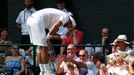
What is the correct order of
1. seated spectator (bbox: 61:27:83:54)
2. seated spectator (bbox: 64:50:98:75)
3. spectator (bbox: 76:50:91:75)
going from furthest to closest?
seated spectator (bbox: 61:27:83:54) < spectator (bbox: 76:50:91:75) < seated spectator (bbox: 64:50:98:75)

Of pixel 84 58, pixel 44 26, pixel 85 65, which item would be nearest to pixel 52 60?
pixel 84 58

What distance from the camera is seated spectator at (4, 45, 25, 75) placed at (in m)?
14.2

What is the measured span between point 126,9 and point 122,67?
18.2 ft

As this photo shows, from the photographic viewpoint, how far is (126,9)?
1717 cm

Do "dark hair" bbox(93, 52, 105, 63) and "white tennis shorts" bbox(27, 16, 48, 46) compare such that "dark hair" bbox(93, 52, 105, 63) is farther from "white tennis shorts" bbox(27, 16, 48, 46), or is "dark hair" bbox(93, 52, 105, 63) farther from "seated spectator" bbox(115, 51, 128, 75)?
"white tennis shorts" bbox(27, 16, 48, 46)

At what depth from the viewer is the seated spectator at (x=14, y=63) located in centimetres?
1417

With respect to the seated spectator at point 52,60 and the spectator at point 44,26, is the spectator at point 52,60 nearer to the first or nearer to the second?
the seated spectator at point 52,60

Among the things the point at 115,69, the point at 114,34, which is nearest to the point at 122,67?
the point at 115,69

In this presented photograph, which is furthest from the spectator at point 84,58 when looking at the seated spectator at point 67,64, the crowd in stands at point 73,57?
the seated spectator at point 67,64

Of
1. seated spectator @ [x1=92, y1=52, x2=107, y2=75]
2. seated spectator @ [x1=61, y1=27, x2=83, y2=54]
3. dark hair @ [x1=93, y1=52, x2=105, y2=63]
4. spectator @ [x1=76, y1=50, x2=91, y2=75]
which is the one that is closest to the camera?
seated spectator @ [x1=92, y1=52, x2=107, y2=75]

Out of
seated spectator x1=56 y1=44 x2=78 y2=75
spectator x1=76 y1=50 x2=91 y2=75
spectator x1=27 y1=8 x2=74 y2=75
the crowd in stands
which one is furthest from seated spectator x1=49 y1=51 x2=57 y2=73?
spectator x1=27 y1=8 x2=74 y2=75

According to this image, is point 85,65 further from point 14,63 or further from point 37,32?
point 14,63

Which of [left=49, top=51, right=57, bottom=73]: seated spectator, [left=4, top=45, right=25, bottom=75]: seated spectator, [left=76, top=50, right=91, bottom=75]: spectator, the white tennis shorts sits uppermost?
the white tennis shorts

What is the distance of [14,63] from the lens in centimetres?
1427
